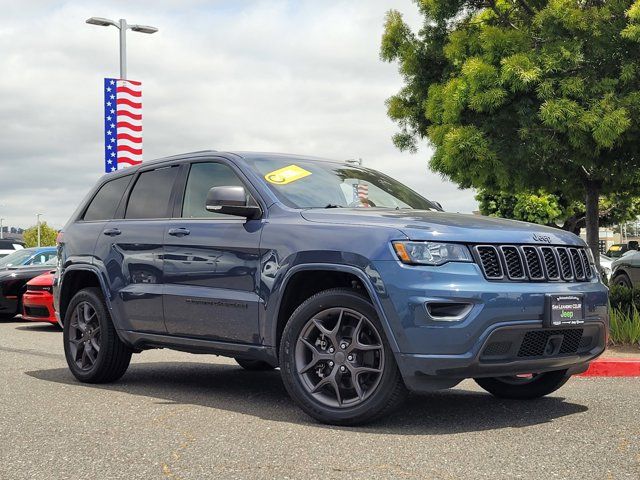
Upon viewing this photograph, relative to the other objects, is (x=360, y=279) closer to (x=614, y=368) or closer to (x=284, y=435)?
(x=284, y=435)

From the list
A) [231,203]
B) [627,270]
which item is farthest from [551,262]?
[627,270]

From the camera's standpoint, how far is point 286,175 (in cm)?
687

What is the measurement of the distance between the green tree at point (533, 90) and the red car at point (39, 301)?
20.1 feet

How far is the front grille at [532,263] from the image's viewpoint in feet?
18.5

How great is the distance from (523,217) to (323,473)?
136 ft

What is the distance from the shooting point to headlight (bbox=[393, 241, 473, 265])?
5.53m

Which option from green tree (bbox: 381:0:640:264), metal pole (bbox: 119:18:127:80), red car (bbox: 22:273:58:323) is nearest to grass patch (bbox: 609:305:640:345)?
green tree (bbox: 381:0:640:264)

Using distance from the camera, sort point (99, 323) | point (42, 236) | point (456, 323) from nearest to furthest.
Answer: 1. point (456, 323)
2. point (99, 323)
3. point (42, 236)

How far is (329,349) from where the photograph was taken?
5.93 meters

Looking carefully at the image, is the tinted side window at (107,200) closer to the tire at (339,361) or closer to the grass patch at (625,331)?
the tire at (339,361)

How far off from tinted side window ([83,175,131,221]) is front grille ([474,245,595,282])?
376 centimetres

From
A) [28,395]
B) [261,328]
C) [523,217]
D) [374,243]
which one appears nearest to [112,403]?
[28,395]

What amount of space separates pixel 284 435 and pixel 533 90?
26.4 feet

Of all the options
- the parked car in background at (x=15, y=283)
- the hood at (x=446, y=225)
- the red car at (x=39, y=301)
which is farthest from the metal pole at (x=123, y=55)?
the hood at (x=446, y=225)
